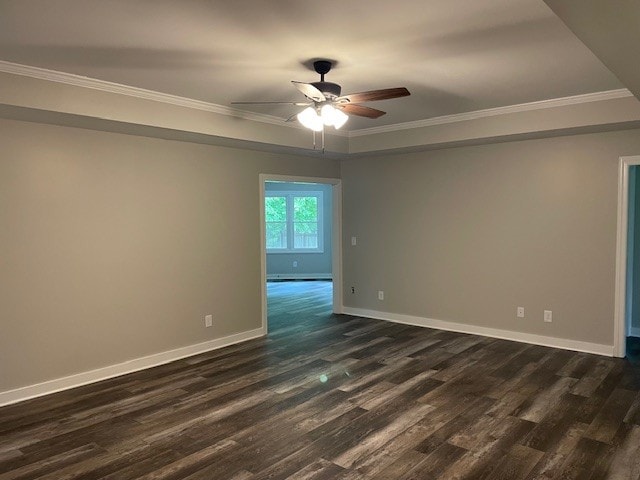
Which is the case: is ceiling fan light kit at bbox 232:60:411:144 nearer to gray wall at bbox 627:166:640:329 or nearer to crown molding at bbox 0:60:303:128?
crown molding at bbox 0:60:303:128

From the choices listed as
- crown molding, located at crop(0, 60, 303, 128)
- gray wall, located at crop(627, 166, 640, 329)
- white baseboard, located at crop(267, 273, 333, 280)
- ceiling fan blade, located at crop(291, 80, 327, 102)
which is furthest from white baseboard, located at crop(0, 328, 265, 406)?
white baseboard, located at crop(267, 273, 333, 280)

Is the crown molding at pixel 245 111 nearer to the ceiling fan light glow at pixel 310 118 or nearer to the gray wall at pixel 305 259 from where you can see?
the ceiling fan light glow at pixel 310 118

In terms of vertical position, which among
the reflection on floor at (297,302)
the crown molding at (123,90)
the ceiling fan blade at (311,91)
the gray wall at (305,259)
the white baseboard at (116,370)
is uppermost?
the crown molding at (123,90)

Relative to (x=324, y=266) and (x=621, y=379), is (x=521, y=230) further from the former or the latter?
(x=324, y=266)

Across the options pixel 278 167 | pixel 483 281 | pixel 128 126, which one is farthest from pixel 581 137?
pixel 128 126

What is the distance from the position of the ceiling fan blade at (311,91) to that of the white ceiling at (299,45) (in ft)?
0.81

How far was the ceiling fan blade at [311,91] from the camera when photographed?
3076 mm

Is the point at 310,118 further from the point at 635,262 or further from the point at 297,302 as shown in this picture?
the point at 297,302

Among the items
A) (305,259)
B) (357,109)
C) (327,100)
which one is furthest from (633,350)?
(305,259)

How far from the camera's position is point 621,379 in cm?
419

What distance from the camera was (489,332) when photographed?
5.72 m

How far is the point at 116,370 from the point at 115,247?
118cm

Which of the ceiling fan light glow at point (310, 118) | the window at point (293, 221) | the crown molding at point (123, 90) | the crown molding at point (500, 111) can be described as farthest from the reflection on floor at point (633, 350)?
the window at point (293, 221)

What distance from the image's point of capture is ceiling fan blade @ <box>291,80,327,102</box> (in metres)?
3.08
